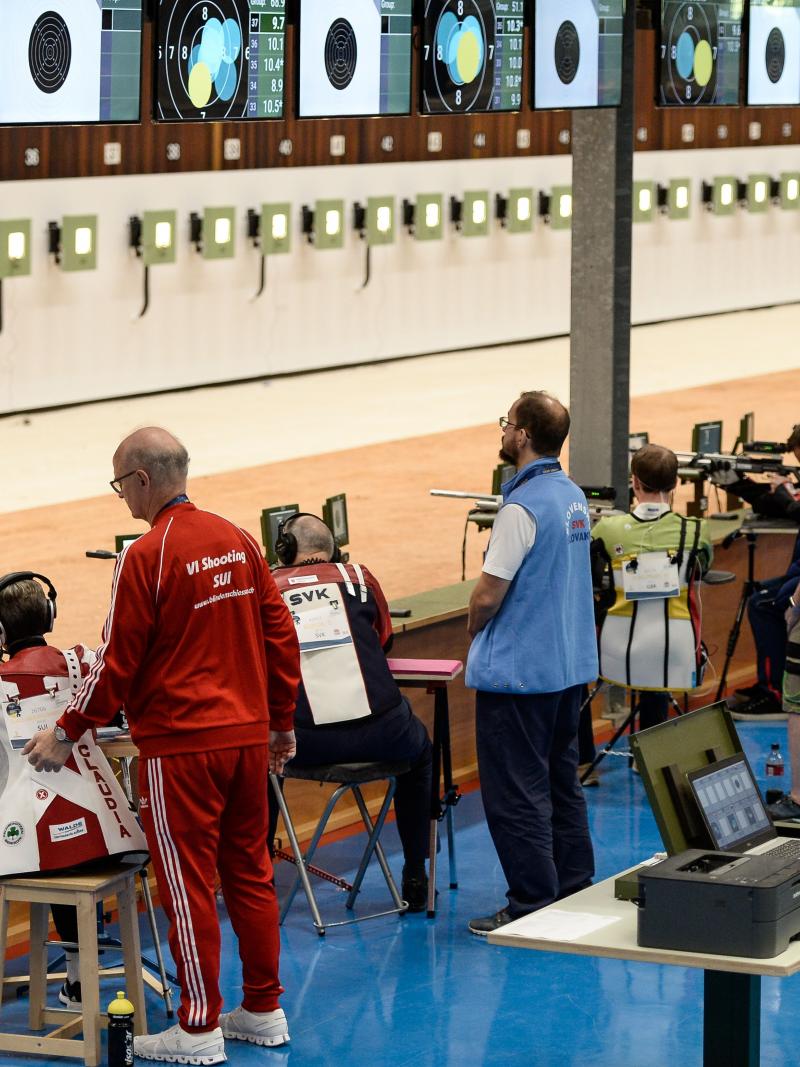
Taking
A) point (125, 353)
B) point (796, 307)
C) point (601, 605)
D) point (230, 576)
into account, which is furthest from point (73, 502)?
point (796, 307)

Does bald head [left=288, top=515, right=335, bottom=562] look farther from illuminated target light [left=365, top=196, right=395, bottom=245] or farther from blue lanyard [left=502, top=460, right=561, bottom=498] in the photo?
illuminated target light [left=365, top=196, right=395, bottom=245]

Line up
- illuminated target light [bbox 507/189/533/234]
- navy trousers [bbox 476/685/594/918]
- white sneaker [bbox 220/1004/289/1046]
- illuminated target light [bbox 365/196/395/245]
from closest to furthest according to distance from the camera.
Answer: white sneaker [bbox 220/1004/289/1046] → navy trousers [bbox 476/685/594/918] → illuminated target light [bbox 365/196/395/245] → illuminated target light [bbox 507/189/533/234]

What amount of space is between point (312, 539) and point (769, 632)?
258 centimetres

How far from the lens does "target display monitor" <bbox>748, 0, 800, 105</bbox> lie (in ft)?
30.0

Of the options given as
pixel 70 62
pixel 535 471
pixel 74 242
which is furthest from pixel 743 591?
pixel 74 242

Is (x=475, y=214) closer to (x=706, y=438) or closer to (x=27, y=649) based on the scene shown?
(x=706, y=438)

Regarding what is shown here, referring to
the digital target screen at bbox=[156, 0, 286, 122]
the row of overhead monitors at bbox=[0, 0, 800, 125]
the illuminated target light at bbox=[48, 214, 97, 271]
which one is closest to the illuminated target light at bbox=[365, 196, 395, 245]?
the illuminated target light at bbox=[48, 214, 97, 271]

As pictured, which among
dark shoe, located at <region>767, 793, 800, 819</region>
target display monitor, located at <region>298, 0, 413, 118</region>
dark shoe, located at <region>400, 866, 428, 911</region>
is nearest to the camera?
dark shoe, located at <region>400, 866, 428, 911</region>

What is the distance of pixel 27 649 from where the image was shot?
465cm

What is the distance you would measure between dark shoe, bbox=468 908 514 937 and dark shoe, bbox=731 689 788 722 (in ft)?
8.41

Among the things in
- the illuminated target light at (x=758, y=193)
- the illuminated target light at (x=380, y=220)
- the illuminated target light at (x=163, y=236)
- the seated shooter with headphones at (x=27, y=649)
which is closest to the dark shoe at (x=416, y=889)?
the seated shooter with headphones at (x=27, y=649)

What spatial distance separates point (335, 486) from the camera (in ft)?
37.5

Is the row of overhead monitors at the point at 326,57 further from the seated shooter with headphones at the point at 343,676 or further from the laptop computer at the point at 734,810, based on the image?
the laptop computer at the point at 734,810

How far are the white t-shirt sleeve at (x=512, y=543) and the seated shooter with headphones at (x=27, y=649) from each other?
113cm
